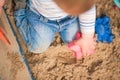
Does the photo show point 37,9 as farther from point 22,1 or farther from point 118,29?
point 118,29

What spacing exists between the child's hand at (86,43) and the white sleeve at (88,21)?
33 millimetres

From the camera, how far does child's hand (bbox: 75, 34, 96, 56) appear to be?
1.53 metres

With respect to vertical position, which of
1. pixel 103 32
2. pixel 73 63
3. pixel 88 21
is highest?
pixel 88 21

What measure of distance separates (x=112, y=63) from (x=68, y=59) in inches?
8.6

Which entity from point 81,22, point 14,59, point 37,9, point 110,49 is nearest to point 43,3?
point 37,9

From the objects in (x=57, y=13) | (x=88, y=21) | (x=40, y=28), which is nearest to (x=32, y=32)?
(x=40, y=28)

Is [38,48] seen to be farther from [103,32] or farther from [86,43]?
[103,32]

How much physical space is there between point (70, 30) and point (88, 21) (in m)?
0.17

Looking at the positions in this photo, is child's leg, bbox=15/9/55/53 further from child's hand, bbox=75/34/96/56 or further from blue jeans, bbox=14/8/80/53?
child's hand, bbox=75/34/96/56

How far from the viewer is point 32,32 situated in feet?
5.08

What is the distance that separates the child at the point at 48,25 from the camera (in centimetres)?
144

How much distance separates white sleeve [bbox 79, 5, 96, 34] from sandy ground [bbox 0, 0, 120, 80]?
0.15 metres

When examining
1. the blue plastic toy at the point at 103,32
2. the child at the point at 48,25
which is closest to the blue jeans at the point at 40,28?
the child at the point at 48,25

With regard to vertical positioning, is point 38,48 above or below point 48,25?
below
